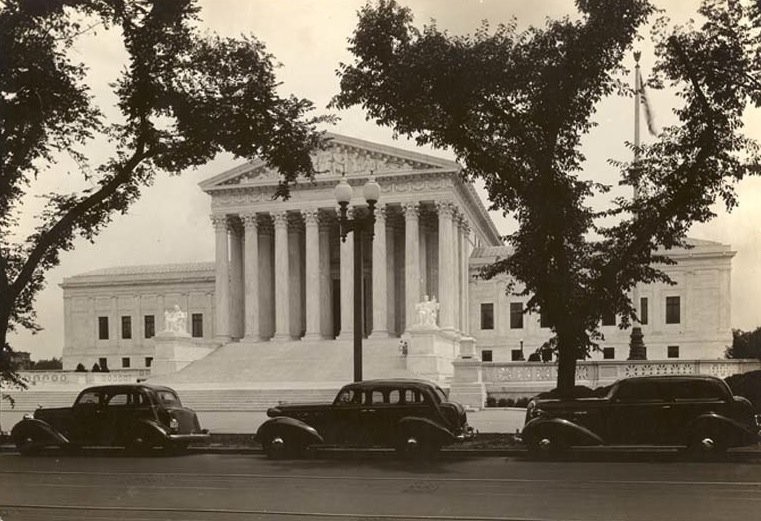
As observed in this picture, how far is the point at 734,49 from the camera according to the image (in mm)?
17094

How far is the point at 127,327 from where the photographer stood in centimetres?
7256

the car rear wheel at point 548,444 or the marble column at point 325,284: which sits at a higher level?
the marble column at point 325,284

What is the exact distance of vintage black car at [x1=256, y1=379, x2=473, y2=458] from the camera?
677 inches

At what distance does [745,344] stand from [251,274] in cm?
3228

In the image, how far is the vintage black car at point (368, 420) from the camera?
17203mm

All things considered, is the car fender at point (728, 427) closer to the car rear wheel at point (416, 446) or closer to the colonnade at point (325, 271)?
the car rear wheel at point (416, 446)

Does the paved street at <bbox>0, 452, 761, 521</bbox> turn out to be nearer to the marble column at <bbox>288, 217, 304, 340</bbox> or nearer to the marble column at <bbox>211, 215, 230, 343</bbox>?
the marble column at <bbox>211, 215, 230, 343</bbox>

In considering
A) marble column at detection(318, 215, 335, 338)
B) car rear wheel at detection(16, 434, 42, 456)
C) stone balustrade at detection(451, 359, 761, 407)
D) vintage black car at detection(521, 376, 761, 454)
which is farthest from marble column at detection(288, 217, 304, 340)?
vintage black car at detection(521, 376, 761, 454)

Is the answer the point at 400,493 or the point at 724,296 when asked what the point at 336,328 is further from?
the point at 400,493

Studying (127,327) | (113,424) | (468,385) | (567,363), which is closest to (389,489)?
(567,363)

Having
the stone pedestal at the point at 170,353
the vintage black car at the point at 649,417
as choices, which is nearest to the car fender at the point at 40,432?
the vintage black car at the point at 649,417

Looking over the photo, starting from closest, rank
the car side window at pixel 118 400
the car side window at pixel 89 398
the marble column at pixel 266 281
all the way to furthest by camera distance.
Answer: the car side window at pixel 118 400
the car side window at pixel 89 398
the marble column at pixel 266 281

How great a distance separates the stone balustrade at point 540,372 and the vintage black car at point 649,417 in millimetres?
16488

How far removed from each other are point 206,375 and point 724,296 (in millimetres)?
35141
